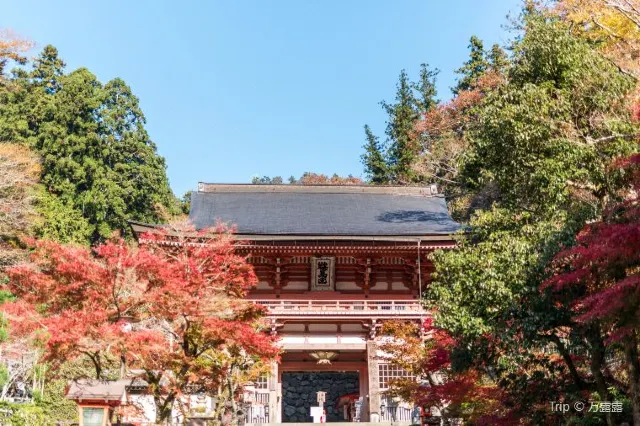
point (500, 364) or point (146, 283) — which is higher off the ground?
point (146, 283)

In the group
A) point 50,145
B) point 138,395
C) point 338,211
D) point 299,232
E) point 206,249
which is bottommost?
point 138,395

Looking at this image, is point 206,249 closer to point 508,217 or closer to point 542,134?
point 508,217

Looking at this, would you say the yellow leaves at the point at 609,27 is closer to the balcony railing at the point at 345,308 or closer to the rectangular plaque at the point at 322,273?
the balcony railing at the point at 345,308

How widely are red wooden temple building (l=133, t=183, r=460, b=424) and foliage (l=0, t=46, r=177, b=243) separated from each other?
11.5 metres

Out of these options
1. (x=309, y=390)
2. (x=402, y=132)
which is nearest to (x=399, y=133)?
(x=402, y=132)

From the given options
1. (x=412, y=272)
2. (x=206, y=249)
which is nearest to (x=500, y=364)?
(x=206, y=249)

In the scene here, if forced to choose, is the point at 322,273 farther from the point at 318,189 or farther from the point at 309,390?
the point at 309,390

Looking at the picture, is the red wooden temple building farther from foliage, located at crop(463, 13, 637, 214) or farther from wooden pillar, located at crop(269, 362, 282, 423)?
foliage, located at crop(463, 13, 637, 214)

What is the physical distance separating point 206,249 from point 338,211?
1021 cm

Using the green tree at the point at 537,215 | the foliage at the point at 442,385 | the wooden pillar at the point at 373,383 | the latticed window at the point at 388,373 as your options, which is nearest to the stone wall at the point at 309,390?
the latticed window at the point at 388,373

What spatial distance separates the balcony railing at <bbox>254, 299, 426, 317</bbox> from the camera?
1823 cm

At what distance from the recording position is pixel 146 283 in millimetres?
10570

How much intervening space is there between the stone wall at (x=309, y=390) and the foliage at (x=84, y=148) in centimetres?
1054

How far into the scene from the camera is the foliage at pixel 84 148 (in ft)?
101
